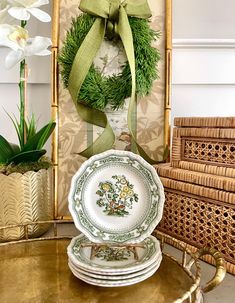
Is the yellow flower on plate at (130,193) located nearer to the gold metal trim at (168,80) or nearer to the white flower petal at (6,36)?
the gold metal trim at (168,80)

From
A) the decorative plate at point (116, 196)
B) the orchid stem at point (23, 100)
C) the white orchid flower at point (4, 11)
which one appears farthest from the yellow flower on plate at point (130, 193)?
the white orchid flower at point (4, 11)

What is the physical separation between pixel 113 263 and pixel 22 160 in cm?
26

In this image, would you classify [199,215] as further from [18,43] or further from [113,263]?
[18,43]

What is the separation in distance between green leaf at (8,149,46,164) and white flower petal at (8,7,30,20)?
8.2 inches

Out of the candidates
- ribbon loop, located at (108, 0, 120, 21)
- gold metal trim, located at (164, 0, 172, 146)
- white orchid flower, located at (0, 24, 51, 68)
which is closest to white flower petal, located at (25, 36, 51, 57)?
white orchid flower, located at (0, 24, 51, 68)

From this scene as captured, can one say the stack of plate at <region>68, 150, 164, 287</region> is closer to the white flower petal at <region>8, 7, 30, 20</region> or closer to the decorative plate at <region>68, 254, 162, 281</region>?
the decorative plate at <region>68, 254, 162, 281</region>

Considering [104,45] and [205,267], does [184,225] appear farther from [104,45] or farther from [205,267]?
[104,45]

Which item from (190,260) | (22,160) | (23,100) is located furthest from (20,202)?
(190,260)

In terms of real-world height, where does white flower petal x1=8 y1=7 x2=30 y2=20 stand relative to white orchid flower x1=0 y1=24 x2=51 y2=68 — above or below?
above

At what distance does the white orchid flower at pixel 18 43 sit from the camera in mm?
554

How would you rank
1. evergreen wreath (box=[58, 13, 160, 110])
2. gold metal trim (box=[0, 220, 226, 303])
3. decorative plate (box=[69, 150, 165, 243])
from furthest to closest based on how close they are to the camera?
evergreen wreath (box=[58, 13, 160, 110]) → decorative plate (box=[69, 150, 165, 243]) → gold metal trim (box=[0, 220, 226, 303])

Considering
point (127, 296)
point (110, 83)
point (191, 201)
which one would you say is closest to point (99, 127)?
point (110, 83)

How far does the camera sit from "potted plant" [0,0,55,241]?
56cm

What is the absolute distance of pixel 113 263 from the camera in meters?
0.43
